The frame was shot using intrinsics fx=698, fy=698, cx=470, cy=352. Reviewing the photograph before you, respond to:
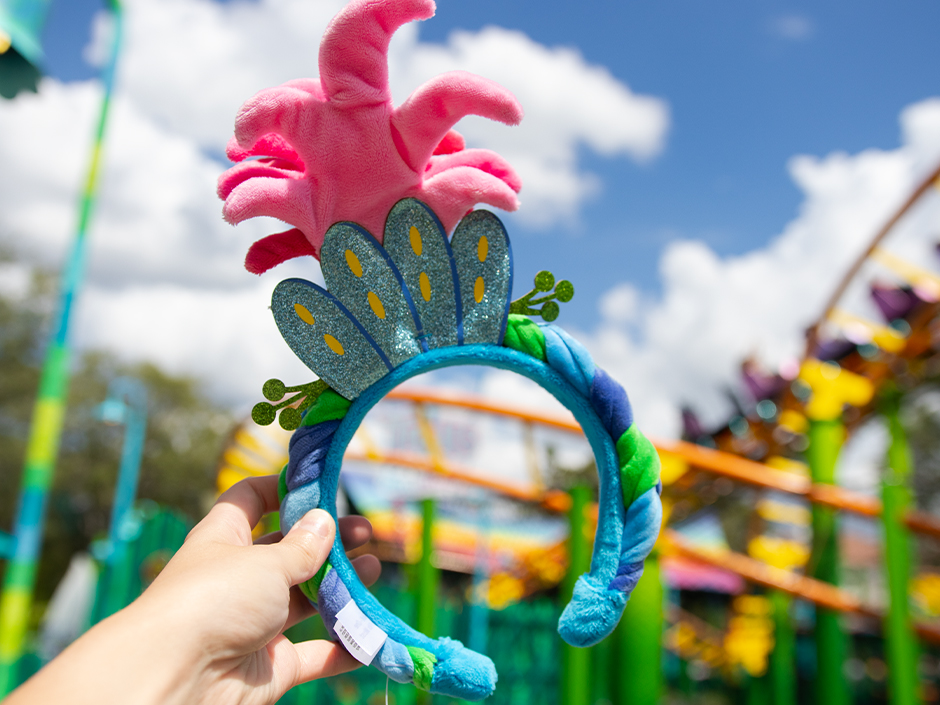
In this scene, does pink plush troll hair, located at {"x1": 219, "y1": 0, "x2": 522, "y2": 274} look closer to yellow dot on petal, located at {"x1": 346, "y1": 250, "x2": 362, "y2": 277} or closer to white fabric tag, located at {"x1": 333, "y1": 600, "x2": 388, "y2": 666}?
yellow dot on petal, located at {"x1": 346, "y1": 250, "x2": 362, "y2": 277}

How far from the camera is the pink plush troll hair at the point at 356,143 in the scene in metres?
1.27

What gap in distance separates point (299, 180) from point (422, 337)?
1.28ft

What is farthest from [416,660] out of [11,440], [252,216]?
[11,440]

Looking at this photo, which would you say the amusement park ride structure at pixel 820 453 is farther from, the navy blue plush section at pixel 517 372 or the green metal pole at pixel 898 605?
the navy blue plush section at pixel 517 372

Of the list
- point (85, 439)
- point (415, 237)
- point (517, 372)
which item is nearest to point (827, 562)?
point (517, 372)

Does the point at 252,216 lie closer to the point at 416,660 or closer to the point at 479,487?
the point at 416,660

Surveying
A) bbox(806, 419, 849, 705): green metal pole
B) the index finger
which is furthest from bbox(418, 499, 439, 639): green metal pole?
the index finger

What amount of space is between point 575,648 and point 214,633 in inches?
168

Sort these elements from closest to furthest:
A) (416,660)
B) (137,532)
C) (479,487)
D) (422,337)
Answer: (416,660)
(422,337)
(137,532)
(479,487)

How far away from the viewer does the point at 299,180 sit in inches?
53.9

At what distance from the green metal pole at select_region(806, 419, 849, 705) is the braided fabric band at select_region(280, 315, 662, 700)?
512 cm

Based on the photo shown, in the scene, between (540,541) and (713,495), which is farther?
(540,541)

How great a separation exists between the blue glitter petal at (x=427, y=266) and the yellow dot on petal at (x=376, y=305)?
0.21 feet

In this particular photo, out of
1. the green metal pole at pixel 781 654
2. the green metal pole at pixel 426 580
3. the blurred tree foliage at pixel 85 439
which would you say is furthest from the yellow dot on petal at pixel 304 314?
the blurred tree foliage at pixel 85 439
